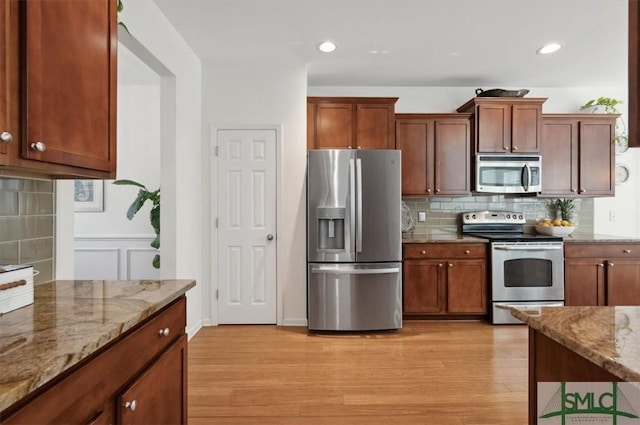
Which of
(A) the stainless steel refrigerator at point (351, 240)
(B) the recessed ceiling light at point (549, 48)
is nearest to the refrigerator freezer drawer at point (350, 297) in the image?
(A) the stainless steel refrigerator at point (351, 240)

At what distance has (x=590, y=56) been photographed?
3816mm

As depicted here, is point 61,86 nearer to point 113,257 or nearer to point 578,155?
point 113,257

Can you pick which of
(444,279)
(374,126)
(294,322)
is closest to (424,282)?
(444,279)

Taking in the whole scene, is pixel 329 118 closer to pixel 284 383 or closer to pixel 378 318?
pixel 378 318

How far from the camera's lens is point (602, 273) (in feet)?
13.3

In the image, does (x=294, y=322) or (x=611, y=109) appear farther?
(x=611, y=109)

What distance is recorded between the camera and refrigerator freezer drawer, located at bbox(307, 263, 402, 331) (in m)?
3.69

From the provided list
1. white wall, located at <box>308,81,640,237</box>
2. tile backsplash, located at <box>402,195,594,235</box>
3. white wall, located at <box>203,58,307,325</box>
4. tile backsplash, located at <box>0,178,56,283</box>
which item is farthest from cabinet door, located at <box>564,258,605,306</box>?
tile backsplash, located at <box>0,178,56,283</box>

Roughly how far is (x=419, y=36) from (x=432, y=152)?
4.59 feet

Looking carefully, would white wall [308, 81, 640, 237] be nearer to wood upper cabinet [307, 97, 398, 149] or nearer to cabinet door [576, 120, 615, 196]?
cabinet door [576, 120, 615, 196]

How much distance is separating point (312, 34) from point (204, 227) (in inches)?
84.2

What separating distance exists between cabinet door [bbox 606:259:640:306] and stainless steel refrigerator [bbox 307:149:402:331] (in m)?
2.36

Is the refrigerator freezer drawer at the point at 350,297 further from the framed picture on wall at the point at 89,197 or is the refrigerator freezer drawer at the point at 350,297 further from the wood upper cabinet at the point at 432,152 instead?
the framed picture on wall at the point at 89,197

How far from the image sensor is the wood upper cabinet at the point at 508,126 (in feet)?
14.1
